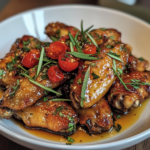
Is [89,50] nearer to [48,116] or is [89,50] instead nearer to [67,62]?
[67,62]

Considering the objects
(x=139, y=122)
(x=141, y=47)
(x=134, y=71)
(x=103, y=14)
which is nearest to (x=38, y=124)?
(x=139, y=122)

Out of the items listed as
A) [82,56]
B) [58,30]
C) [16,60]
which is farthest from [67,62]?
[58,30]

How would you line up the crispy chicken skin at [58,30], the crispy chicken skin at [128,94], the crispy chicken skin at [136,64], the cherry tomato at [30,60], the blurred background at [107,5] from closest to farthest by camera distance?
the crispy chicken skin at [128,94], the cherry tomato at [30,60], the crispy chicken skin at [136,64], the crispy chicken skin at [58,30], the blurred background at [107,5]

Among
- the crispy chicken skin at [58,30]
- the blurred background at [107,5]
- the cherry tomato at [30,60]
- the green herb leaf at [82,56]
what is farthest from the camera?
the blurred background at [107,5]

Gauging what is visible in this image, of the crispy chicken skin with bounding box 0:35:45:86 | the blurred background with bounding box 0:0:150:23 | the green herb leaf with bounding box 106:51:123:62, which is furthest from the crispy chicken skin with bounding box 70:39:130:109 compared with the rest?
the blurred background with bounding box 0:0:150:23

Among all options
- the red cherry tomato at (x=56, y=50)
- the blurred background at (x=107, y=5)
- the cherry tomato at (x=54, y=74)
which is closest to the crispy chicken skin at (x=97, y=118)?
the cherry tomato at (x=54, y=74)

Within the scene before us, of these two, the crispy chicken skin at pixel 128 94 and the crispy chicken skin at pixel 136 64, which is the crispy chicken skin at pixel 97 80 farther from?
the crispy chicken skin at pixel 136 64
